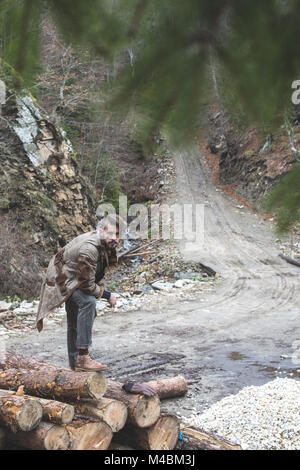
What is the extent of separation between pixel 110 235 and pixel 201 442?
2153mm

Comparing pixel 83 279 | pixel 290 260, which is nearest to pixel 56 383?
pixel 83 279

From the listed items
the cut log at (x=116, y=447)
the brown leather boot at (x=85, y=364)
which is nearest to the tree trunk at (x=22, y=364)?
the brown leather boot at (x=85, y=364)

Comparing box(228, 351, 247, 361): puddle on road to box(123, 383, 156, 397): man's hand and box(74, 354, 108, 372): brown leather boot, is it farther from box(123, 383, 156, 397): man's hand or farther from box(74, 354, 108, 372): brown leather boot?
box(123, 383, 156, 397): man's hand

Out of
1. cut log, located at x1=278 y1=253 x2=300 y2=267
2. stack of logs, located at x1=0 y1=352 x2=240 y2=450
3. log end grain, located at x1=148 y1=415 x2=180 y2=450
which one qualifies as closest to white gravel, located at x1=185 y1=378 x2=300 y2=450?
stack of logs, located at x1=0 y1=352 x2=240 y2=450

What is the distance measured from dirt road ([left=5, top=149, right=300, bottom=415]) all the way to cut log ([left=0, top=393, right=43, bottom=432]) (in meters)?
1.98

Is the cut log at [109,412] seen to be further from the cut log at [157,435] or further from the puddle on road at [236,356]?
the puddle on road at [236,356]

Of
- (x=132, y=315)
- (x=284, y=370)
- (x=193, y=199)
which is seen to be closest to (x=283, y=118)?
(x=284, y=370)

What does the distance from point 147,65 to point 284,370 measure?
535 cm

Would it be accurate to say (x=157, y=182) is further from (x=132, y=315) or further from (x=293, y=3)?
(x=293, y=3)

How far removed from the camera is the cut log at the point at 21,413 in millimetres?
2963

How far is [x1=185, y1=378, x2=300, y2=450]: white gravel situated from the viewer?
142 inches

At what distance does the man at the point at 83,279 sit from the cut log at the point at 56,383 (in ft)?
2.05

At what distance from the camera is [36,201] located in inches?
539

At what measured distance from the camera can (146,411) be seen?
3.37 m
